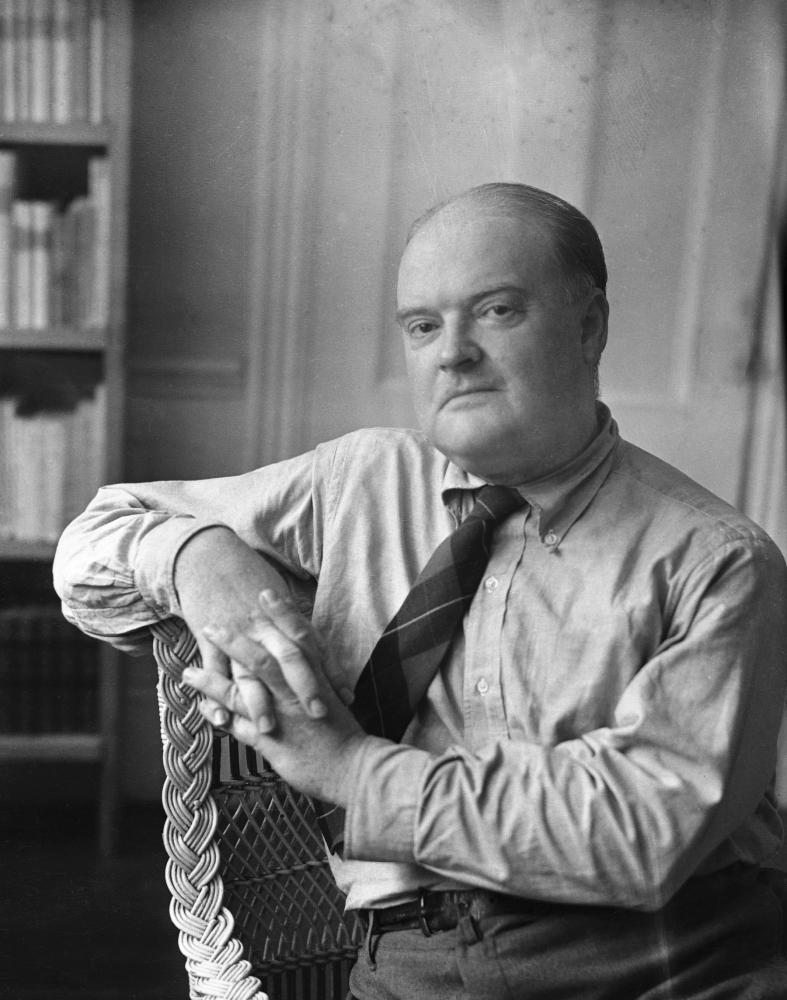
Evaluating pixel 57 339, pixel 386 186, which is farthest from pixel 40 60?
pixel 386 186

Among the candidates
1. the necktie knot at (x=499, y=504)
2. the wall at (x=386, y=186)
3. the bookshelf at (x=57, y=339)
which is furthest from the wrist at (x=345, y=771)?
the bookshelf at (x=57, y=339)

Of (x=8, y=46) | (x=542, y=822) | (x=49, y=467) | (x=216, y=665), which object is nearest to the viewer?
(x=542, y=822)

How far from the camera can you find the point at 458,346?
2.88 ft

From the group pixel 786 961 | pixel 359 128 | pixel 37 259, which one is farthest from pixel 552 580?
pixel 37 259

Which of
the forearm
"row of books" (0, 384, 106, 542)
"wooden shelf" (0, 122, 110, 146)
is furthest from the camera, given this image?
"row of books" (0, 384, 106, 542)

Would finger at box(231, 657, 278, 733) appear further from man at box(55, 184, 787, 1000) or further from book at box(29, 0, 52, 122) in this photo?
book at box(29, 0, 52, 122)

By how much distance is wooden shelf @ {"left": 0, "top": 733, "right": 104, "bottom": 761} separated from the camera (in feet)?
6.52

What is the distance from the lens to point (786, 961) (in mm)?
871

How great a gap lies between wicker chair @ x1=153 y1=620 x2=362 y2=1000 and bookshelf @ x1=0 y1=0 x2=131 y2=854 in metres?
1.02

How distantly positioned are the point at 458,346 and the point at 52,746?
56.2 inches

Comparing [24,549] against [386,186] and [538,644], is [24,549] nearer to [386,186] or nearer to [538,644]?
[386,186]

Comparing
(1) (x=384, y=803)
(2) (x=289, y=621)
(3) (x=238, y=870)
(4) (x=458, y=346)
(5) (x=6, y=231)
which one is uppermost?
(5) (x=6, y=231)

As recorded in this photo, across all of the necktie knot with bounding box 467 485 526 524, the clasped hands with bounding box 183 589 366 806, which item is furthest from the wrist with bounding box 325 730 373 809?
the necktie knot with bounding box 467 485 526 524

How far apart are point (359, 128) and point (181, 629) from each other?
3.88 ft
